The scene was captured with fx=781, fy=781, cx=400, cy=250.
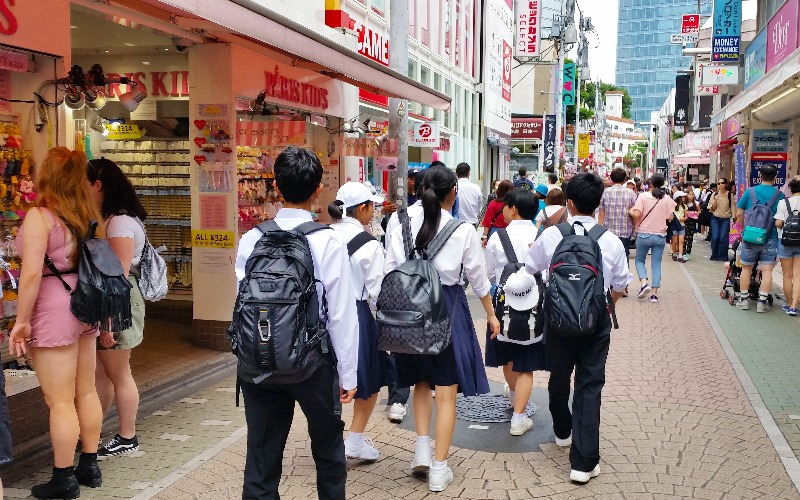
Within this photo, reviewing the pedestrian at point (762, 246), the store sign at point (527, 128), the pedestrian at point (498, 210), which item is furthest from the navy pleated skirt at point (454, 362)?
the store sign at point (527, 128)

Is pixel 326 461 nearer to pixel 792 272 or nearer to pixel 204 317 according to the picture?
pixel 204 317

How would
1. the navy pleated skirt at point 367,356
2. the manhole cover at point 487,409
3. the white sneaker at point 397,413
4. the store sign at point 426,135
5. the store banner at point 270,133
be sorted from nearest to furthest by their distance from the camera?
the navy pleated skirt at point 367,356, the white sneaker at point 397,413, the manhole cover at point 487,409, the store banner at point 270,133, the store sign at point 426,135

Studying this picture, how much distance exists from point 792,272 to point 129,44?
8.84 metres

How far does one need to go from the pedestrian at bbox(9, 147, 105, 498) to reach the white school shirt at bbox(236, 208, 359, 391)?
138cm

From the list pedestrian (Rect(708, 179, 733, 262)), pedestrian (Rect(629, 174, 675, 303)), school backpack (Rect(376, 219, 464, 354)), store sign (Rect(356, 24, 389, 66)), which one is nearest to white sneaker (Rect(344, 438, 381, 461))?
school backpack (Rect(376, 219, 464, 354))

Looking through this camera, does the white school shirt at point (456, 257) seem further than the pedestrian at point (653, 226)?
No

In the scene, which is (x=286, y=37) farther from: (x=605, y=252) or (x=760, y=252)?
(x=760, y=252)

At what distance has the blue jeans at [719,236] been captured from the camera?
17250 millimetres

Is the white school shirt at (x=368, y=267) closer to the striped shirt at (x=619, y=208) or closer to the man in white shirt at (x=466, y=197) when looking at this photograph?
the man in white shirt at (x=466, y=197)

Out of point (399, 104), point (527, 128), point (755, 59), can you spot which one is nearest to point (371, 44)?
point (399, 104)

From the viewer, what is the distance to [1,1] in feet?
17.3

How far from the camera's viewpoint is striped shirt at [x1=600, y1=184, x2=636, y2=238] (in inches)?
460

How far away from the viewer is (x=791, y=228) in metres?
10.0

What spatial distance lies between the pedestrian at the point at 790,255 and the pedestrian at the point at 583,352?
6033mm
